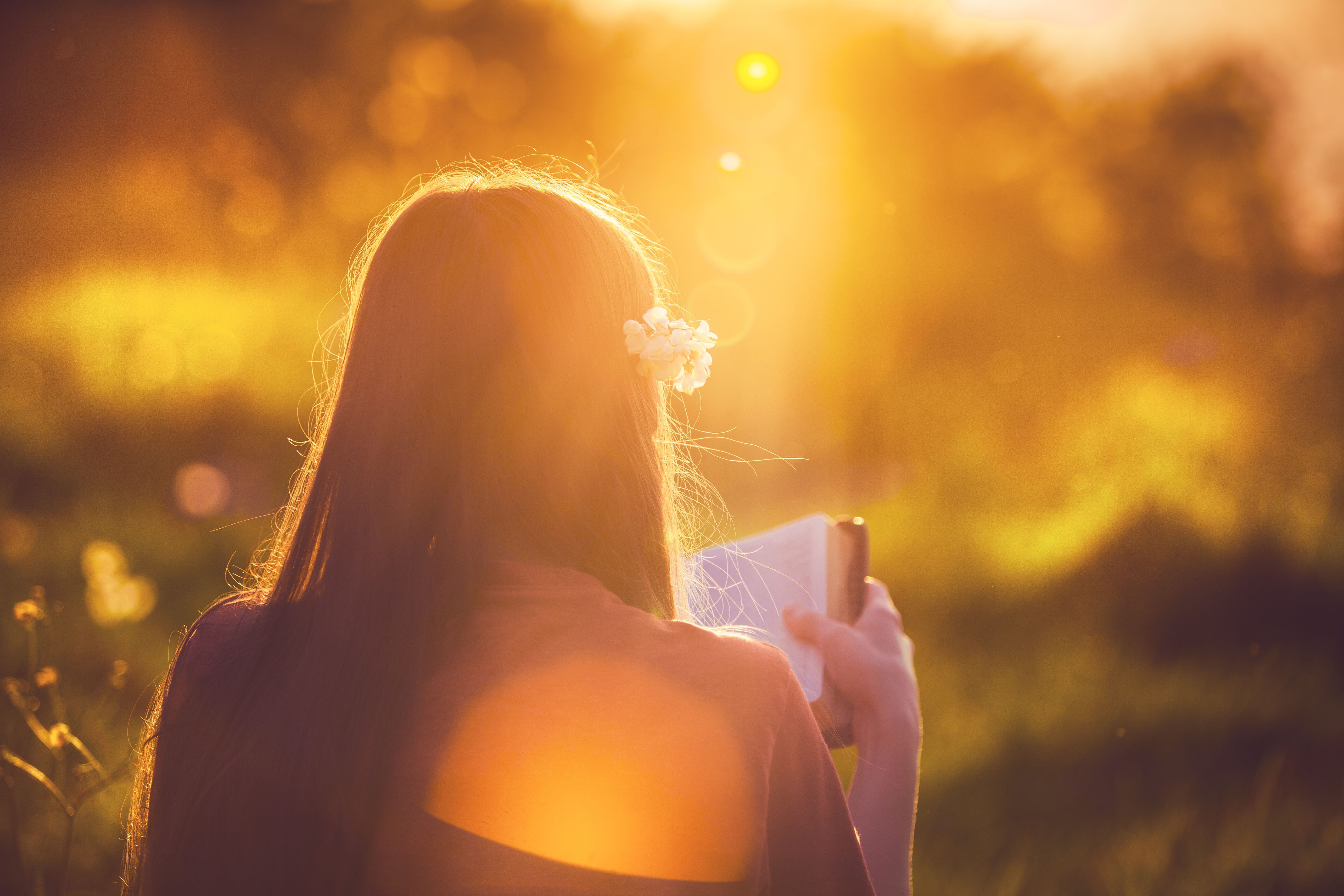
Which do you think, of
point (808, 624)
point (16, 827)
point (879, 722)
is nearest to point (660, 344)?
point (808, 624)

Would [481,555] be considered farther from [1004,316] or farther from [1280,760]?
[1004,316]

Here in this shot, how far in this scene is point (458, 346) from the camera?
3.66 ft

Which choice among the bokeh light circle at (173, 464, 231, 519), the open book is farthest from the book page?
the bokeh light circle at (173, 464, 231, 519)

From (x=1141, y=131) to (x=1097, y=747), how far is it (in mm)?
13089

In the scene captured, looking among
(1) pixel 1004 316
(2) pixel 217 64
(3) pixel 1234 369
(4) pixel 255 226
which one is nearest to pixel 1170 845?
(3) pixel 1234 369

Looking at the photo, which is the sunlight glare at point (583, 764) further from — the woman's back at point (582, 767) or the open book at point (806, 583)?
the open book at point (806, 583)

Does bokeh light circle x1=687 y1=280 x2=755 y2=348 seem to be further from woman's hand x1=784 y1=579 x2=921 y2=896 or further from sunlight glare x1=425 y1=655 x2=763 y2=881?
sunlight glare x1=425 y1=655 x2=763 y2=881

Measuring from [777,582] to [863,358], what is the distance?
7.57 meters

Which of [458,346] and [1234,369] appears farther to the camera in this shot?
[1234,369]

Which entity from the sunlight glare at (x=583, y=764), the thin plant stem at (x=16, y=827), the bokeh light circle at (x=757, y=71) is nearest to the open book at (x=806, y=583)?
the sunlight glare at (x=583, y=764)

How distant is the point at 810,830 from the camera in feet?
3.68

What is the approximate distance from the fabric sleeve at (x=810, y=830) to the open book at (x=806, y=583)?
483 mm

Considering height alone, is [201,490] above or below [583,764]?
below

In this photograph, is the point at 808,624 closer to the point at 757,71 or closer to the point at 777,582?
the point at 777,582
